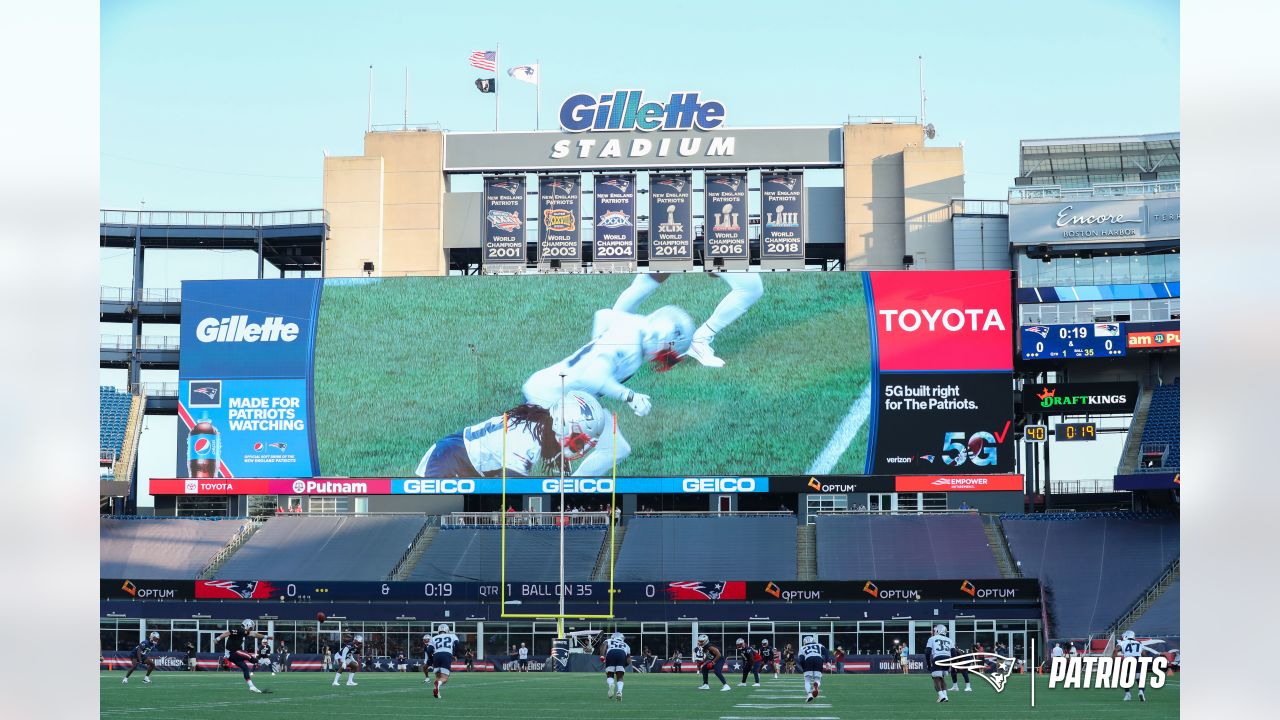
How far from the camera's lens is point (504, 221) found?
49.6m

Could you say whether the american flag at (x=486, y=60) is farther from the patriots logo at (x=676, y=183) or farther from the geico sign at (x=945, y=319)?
the geico sign at (x=945, y=319)

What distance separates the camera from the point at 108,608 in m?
42.7

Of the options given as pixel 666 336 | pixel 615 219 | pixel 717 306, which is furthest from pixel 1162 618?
pixel 615 219

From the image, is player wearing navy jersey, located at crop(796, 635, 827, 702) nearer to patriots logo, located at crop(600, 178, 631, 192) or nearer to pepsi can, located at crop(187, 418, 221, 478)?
patriots logo, located at crop(600, 178, 631, 192)

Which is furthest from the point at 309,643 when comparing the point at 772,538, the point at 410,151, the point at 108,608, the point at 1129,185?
the point at 1129,185

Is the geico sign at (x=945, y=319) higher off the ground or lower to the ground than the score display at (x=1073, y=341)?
higher

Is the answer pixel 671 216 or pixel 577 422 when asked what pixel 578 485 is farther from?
pixel 671 216

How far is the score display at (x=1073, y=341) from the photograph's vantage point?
150 feet

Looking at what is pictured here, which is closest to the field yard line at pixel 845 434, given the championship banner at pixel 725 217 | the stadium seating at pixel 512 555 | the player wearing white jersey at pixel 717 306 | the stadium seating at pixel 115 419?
the player wearing white jersey at pixel 717 306

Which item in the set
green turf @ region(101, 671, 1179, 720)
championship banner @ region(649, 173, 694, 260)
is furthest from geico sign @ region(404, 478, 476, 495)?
green turf @ region(101, 671, 1179, 720)

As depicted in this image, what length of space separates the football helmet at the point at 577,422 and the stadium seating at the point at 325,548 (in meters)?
5.61

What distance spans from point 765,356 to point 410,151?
597 inches

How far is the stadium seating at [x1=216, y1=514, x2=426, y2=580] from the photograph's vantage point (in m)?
44.2

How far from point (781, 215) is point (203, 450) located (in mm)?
20706
